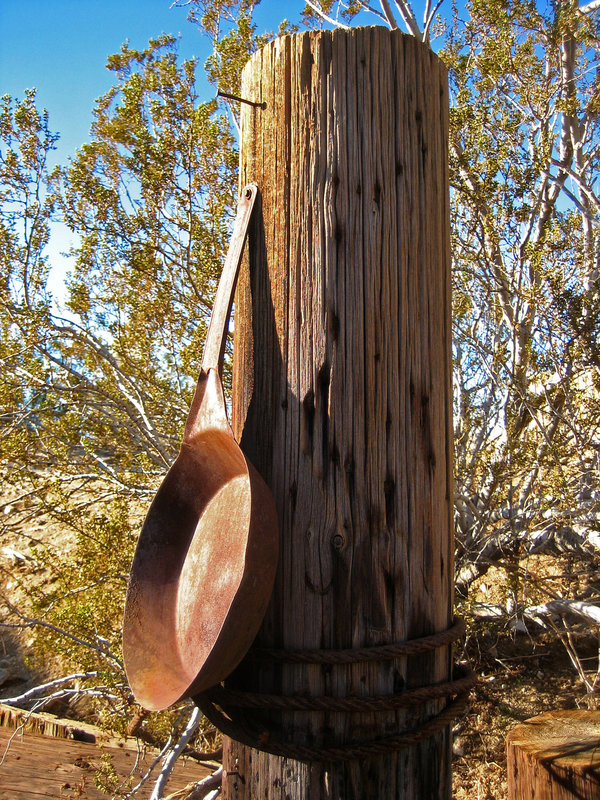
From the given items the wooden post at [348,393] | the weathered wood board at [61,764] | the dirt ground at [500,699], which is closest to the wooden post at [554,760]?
the wooden post at [348,393]

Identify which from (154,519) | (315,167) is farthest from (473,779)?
(315,167)

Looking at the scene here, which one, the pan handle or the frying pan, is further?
the pan handle

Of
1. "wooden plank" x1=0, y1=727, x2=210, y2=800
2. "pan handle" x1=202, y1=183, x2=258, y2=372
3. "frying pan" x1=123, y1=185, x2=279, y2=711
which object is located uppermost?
"pan handle" x1=202, y1=183, x2=258, y2=372

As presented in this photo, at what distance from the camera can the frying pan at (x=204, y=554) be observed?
119 cm

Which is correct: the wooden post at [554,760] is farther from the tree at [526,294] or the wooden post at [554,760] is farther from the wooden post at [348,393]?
the tree at [526,294]

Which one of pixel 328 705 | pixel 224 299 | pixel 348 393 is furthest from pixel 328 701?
pixel 224 299

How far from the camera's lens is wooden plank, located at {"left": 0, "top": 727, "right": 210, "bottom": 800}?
11.6 feet

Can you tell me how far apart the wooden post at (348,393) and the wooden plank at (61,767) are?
8.41 ft

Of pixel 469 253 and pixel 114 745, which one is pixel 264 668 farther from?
pixel 469 253

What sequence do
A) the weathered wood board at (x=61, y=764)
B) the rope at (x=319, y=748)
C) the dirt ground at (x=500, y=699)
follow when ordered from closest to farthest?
the rope at (x=319, y=748) → the weathered wood board at (x=61, y=764) → the dirt ground at (x=500, y=699)

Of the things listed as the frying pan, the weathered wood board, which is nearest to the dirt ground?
the weathered wood board

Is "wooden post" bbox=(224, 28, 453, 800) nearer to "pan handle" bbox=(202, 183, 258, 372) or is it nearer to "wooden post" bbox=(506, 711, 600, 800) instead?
"pan handle" bbox=(202, 183, 258, 372)

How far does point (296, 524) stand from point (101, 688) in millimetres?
2575

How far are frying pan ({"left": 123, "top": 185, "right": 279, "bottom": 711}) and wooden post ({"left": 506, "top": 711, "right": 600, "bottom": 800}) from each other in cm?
101
